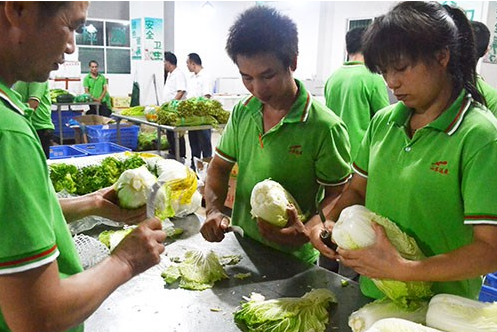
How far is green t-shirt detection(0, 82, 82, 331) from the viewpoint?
883 mm

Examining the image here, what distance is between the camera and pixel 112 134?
6922mm

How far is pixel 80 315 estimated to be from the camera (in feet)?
3.33

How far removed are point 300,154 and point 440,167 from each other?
800 mm

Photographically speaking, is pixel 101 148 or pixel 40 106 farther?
pixel 40 106

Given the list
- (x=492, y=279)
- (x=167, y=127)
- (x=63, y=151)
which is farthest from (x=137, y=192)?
(x=167, y=127)

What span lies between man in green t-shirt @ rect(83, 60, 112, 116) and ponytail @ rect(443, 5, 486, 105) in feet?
32.4

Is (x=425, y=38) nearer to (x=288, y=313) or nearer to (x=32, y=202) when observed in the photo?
(x=288, y=313)

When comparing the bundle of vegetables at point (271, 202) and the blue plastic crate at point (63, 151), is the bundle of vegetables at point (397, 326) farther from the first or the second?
the blue plastic crate at point (63, 151)

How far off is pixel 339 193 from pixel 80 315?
1.44 m

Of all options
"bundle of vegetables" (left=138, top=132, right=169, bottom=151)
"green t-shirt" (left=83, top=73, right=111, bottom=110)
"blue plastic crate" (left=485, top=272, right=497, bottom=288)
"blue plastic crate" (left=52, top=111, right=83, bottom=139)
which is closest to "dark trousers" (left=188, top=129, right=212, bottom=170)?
"bundle of vegetables" (left=138, top=132, right=169, bottom=151)

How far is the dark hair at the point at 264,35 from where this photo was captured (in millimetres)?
2051

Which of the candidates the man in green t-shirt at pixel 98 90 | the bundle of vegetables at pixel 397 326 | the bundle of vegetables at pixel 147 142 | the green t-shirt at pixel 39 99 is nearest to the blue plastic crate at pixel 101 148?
the green t-shirt at pixel 39 99

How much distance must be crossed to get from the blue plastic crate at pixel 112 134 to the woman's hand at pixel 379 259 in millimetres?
5797

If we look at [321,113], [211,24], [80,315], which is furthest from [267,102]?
[211,24]
